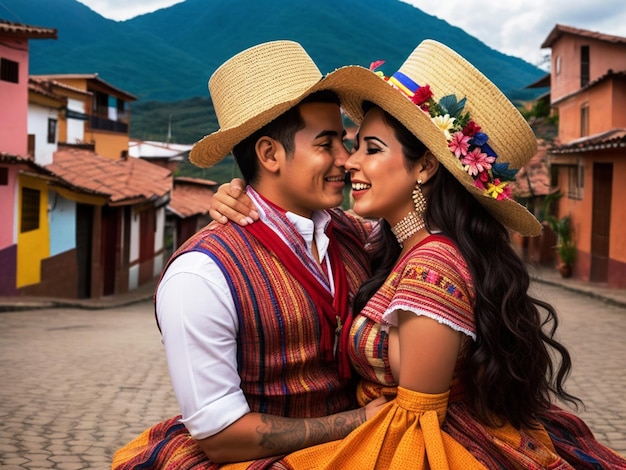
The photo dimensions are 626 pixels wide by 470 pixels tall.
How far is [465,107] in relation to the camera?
2.88 meters

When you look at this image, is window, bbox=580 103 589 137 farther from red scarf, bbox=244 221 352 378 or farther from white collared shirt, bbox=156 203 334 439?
white collared shirt, bbox=156 203 334 439

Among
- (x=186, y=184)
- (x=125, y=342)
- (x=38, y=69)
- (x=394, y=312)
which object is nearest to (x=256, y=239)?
(x=394, y=312)

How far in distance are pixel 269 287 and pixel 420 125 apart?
0.74m

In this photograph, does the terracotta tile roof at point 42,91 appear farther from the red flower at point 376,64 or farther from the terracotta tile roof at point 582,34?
the red flower at point 376,64

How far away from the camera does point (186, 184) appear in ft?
131

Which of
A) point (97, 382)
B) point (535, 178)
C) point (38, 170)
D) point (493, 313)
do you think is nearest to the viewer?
point (493, 313)

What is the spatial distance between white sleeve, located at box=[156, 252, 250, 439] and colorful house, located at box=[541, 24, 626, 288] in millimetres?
16878

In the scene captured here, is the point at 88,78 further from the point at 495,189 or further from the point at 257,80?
the point at 495,189

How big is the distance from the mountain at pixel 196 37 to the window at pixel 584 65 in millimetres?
64926

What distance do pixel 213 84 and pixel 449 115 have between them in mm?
957

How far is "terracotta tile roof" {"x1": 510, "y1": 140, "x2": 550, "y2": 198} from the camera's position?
3266 centimetres

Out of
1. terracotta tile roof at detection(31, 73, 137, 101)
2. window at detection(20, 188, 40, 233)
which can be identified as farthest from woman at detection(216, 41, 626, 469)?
terracotta tile roof at detection(31, 73, 137, 101)

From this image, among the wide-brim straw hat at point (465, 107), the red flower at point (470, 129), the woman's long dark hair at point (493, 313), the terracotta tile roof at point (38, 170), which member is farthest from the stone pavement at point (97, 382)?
the terracotta tile roof at point (38, 170)

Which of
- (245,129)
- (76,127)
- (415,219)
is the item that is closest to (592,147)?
(415,219)
